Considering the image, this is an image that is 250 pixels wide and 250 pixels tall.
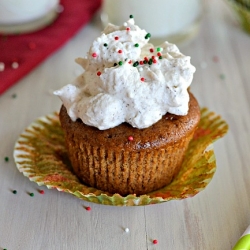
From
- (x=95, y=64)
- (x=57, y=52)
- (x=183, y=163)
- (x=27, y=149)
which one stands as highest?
(x=95, y=64)

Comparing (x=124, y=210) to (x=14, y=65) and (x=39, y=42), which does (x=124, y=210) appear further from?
Answer: (x=39, y=42)

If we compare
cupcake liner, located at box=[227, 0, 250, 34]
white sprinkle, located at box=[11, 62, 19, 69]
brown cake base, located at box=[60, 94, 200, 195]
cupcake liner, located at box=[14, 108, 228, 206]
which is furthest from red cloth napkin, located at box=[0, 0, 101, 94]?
cupcake liner, located at box=[227, 0, 250, 34]

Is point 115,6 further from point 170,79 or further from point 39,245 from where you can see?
point 39,245

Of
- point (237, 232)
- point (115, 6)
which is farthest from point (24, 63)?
point (237, 232)

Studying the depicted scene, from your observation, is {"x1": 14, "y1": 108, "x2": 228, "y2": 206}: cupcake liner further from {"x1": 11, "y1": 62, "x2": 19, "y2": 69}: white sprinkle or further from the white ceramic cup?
the white ceramic cup

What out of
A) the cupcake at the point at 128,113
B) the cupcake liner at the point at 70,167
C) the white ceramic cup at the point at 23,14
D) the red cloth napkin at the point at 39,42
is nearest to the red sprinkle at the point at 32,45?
the red cloth napkin at the point at 39,42

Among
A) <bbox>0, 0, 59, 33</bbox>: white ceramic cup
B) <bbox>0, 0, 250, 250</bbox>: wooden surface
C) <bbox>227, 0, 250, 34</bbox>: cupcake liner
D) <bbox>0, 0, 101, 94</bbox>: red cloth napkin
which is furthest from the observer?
<bbox>227, 0, 250, 34</bbox>: cupcake liner
